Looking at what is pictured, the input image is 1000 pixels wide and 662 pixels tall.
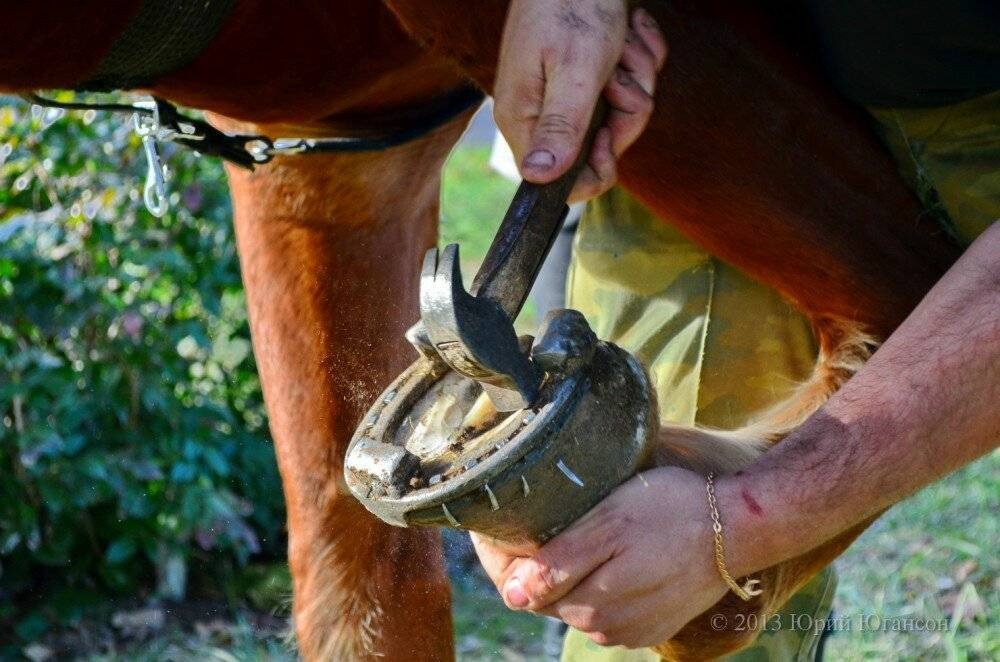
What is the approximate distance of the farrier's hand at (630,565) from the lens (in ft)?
3.30

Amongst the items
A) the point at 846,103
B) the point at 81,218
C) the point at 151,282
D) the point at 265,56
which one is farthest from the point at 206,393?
the point at 846,103

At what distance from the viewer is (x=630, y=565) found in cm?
102

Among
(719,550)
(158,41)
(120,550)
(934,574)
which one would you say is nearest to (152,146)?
(158,41)

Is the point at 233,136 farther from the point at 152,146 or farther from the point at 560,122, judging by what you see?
the point at 560,122

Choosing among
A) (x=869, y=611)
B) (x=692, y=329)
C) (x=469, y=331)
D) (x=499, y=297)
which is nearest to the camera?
(x=469, y=331)

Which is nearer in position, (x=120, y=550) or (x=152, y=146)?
(x=152, y=146)

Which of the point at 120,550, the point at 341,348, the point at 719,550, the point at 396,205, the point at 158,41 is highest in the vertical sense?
the point at 158,41

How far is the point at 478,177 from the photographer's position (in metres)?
6.38

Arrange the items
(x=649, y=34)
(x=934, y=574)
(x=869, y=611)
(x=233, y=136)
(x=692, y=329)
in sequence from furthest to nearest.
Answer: (x=934, y=574) → (x=869, y=611) → (x=692, y=329) → (x=233, y=136) → (x=649, y=34)

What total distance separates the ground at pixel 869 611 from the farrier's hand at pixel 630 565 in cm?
126

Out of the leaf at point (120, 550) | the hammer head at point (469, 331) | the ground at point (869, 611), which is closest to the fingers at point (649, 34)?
the hammer head at point (469, 331)

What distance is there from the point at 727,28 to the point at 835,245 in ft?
0.81

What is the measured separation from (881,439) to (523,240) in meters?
0.35

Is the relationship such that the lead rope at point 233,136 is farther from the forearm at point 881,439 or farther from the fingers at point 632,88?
the forearm at point 881,439
